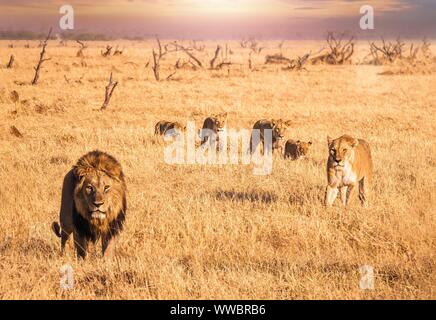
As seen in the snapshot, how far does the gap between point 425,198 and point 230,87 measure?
1858 centimetres

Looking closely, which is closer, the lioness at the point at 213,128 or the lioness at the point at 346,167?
the lioness at the point at 346,167

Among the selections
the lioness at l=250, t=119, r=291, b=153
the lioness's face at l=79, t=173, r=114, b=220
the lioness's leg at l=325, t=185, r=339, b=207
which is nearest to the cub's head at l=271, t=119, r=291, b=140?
the lioness at l=250, t=119, r=291, b=153

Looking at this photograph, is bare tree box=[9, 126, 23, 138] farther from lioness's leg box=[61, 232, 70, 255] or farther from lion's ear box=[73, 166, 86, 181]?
lion's ear box=[73, 166, 86, 181]

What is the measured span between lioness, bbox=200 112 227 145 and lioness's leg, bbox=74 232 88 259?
23.3 ft

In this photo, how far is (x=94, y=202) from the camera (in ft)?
17.3

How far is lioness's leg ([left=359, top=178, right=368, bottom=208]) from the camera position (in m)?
7.90

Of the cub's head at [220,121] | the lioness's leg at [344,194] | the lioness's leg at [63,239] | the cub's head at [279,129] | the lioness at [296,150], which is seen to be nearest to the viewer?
the lioness's leg at [63,239]

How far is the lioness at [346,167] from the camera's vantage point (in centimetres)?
724

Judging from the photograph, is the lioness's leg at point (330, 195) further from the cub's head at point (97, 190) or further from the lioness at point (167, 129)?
the lioness at point (167, 129)

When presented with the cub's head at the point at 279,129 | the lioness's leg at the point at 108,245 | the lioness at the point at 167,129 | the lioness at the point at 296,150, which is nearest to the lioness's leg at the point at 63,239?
the lioness's leg at the point at 108,245

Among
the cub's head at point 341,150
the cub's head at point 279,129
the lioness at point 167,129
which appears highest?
the cub's head at point 341,150

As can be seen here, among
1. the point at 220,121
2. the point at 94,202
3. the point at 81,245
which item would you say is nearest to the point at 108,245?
the point at 81,245

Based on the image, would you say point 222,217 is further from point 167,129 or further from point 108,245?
point 167,129
